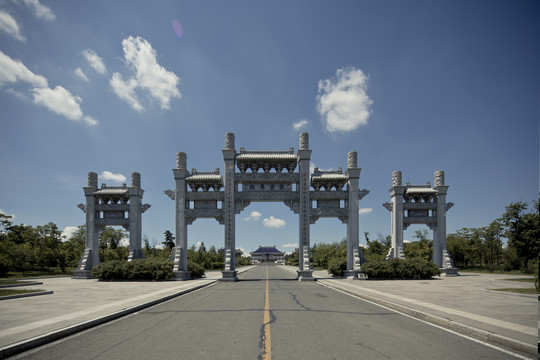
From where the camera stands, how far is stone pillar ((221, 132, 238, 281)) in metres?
27.3

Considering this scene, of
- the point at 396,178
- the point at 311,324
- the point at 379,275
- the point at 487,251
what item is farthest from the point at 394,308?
the point at 487,251

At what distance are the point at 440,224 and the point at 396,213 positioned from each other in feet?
16.0

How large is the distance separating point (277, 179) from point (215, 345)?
22.5 meters

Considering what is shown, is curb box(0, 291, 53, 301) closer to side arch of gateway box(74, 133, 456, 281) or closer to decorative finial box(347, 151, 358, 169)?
side arch of gateway box(74, 133, 456, 281)

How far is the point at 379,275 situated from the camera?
85.7 feet

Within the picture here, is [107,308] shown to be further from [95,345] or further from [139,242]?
[139,242]

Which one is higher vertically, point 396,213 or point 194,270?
point 396,213

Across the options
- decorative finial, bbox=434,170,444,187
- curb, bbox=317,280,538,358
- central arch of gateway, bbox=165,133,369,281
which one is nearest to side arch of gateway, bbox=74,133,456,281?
central arch of gateway, bbox=165,133,369,281

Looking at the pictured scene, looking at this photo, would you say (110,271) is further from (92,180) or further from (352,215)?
(352,215)

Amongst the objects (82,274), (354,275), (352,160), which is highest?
(352,160)

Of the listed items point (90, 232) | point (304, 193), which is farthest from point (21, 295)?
point (304, 193)

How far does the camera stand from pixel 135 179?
31406mm

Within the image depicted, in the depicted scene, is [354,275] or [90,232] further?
[90,232]

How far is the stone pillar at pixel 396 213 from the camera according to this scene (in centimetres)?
2994
